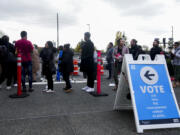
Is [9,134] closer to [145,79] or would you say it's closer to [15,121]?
[15,121]

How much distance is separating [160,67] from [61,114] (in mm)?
2170

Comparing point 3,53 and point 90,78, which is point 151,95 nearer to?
point 90,78

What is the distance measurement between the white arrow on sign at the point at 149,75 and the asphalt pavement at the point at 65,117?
823 millimetres

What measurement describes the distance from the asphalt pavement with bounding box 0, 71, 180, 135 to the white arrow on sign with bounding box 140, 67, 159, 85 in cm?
82

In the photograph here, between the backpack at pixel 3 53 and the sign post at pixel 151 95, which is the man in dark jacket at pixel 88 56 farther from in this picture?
the sign post at pixel 151 95

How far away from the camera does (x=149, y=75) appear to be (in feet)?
11.1

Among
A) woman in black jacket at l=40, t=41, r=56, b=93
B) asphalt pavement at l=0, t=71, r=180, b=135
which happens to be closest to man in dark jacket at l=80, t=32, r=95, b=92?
woman in black jacket at l=40, t=41, r=56, b=93

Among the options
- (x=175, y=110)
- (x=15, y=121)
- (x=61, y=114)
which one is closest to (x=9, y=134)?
(x=15, y=121)

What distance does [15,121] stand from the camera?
3432 mm

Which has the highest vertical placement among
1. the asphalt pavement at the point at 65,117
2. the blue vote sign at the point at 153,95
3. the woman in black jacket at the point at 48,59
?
the woman in black jacket at the point at 48,59

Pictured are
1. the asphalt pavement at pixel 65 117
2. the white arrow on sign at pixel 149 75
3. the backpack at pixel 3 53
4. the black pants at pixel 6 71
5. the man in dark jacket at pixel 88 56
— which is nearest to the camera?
the asphalt pavement at pixel 65 117

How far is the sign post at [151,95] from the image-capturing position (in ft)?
9.95

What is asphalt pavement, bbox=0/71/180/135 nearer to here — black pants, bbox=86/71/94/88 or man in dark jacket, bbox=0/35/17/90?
black pants, bbox=86/71/94/88

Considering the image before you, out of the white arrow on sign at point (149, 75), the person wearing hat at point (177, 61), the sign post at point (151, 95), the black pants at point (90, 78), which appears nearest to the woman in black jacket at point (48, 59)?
the black pants at point (90, 78)
